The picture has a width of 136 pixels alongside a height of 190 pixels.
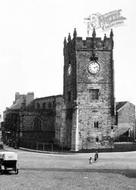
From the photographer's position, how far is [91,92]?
165ft

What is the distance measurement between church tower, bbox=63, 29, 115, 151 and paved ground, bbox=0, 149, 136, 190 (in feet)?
34.3

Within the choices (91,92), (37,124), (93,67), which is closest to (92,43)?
(93,67)

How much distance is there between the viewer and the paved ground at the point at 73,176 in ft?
76.2

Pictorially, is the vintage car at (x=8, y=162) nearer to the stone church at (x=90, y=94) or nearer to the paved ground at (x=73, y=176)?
the paved ground at (x=73, y=176)

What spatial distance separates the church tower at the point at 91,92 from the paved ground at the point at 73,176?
34.3 ft

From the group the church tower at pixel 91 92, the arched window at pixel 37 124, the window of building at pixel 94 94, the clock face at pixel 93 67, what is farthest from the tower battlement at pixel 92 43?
the arched window at pixel 37 124

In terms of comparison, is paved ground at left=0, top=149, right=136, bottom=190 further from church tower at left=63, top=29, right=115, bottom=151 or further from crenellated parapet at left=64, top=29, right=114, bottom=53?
crenellated parapet at left=64, top=29, right=114, bottom=53

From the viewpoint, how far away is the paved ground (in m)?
23.2

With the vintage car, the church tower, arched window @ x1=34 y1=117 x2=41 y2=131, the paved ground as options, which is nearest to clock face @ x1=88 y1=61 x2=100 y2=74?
the church tower

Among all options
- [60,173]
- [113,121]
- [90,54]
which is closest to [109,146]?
[113,121]

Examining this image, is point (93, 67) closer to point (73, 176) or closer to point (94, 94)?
point (94, 94)

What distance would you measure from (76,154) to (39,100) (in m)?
35.8

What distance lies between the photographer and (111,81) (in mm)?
50562

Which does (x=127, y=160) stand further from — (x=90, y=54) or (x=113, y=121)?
(x=90, y=54)
